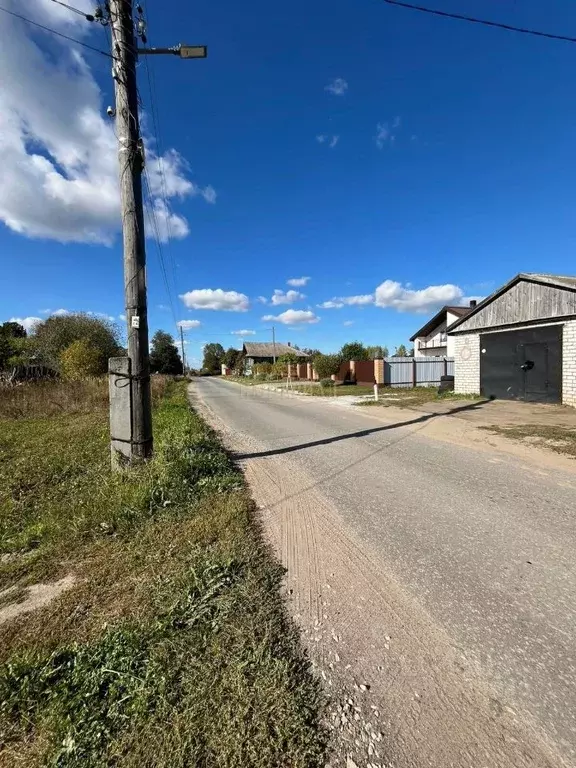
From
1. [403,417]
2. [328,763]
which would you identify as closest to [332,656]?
[328,763]

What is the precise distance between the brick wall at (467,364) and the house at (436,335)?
59.3 feet

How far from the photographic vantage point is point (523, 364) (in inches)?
571

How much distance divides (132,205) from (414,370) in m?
25.0

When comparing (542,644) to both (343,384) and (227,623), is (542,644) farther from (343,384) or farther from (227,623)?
(343,384)

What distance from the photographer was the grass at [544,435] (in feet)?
22.3

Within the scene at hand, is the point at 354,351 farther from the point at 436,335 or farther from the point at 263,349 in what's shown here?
the point at 263,349

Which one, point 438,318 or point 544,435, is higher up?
point 438,318

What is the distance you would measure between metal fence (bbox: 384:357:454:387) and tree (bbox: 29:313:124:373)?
25.0 m

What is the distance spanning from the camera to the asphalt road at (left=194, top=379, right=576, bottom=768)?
1.95 meters

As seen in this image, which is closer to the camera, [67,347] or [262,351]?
[67,347]

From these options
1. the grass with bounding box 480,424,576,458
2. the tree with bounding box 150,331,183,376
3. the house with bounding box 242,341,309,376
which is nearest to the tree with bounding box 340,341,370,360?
the grass with bounding box 480,424,576,458

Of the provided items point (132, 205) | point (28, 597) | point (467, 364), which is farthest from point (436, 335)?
point (28, 597)

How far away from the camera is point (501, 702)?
5.86 ft

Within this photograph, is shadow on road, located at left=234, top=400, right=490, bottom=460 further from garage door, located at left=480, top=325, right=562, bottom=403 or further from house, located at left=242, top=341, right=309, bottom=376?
house, located at left=242, top=341, right=309, bottom=376
